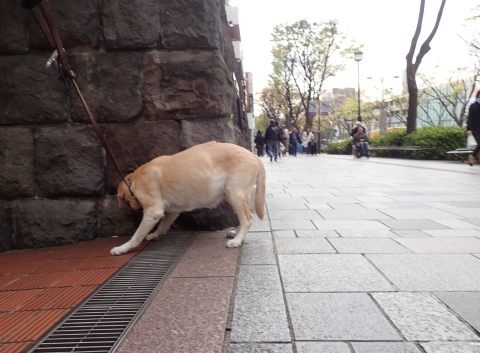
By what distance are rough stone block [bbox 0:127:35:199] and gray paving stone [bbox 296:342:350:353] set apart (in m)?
3.52

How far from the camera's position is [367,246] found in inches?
150

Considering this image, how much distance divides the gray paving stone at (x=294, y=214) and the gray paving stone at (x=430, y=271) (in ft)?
6.39

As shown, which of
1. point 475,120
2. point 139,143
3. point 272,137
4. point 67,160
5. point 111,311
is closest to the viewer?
point 111,311

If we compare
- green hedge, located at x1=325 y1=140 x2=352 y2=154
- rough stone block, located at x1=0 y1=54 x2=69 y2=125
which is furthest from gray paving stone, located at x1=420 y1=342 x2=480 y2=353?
green hedge, located at x1=325 y1=140 x2=352 y2=154

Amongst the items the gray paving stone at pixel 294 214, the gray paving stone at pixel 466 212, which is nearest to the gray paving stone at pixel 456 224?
the gray paving stone at pixel 466 212

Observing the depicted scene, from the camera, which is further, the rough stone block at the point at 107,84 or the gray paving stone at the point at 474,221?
the gray paving stone at the point at 474,221

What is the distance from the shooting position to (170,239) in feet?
14.4

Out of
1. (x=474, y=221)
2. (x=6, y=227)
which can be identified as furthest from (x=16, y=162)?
(x=474, y=221)

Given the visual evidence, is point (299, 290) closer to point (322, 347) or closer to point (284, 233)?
point (322, 347)

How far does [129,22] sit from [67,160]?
1.57 meters

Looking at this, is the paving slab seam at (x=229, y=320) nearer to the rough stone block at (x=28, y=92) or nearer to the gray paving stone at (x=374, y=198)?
the rough stone block at (x=28, y=92)

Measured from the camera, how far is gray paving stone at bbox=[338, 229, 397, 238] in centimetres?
425

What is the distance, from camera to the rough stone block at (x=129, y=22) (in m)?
4.37

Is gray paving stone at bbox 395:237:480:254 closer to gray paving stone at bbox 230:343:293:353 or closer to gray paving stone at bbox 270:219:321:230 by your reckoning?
gray paving stone at bbox 270:219:321:230
